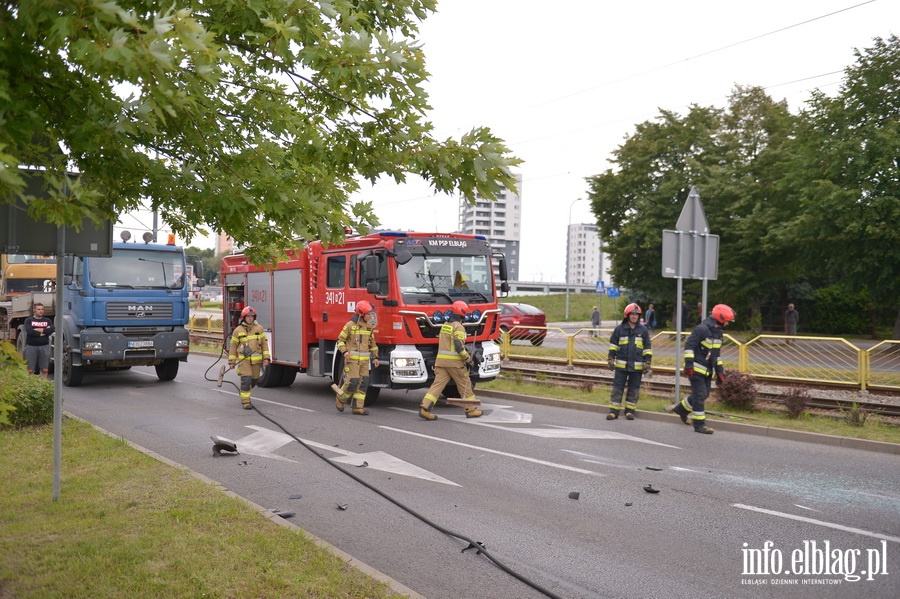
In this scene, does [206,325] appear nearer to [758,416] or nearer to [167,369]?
[167,369]

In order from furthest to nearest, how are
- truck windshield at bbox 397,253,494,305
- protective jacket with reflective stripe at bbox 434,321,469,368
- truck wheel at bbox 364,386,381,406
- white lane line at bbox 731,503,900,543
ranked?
truck wheel at bbox 364,386,381,406 < truck windshield at bbox 397,253,494,305 < protective jacket with reflective stripe at bbox 434,321,469,368 < white lane line at bbox 731,503,900,543

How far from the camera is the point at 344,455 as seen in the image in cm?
868

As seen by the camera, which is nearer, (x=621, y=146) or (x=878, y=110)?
(x=878, y=110)

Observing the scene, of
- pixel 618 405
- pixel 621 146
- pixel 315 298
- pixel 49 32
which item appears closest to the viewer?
pixel 49 32

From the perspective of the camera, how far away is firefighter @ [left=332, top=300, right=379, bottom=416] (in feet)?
38.3

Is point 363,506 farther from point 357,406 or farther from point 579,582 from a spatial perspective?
point 357,406

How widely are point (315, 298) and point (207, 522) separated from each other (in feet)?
28.5

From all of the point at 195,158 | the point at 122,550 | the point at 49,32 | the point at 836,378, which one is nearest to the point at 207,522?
the point at 122,550

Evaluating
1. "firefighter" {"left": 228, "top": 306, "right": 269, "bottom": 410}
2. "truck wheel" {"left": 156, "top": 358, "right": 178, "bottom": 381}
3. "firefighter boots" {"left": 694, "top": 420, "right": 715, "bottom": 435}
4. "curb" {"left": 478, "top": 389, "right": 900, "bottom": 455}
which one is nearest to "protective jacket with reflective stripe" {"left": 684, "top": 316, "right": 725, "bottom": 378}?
"firefighter boots" {"left": 694, "top": 420, "right": 715, "bottom": 435}

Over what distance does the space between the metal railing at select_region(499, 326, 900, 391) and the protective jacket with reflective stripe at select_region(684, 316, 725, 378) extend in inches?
56.4

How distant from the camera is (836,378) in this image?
12.8 meters

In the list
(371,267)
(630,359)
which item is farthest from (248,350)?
(630,359)

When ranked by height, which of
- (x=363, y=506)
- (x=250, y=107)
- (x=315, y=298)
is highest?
(x=250, y=107)

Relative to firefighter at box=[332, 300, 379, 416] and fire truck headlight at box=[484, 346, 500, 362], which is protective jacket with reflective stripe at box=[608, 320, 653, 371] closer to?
fire truck headlight at box=[484, 346, 500, 362]
